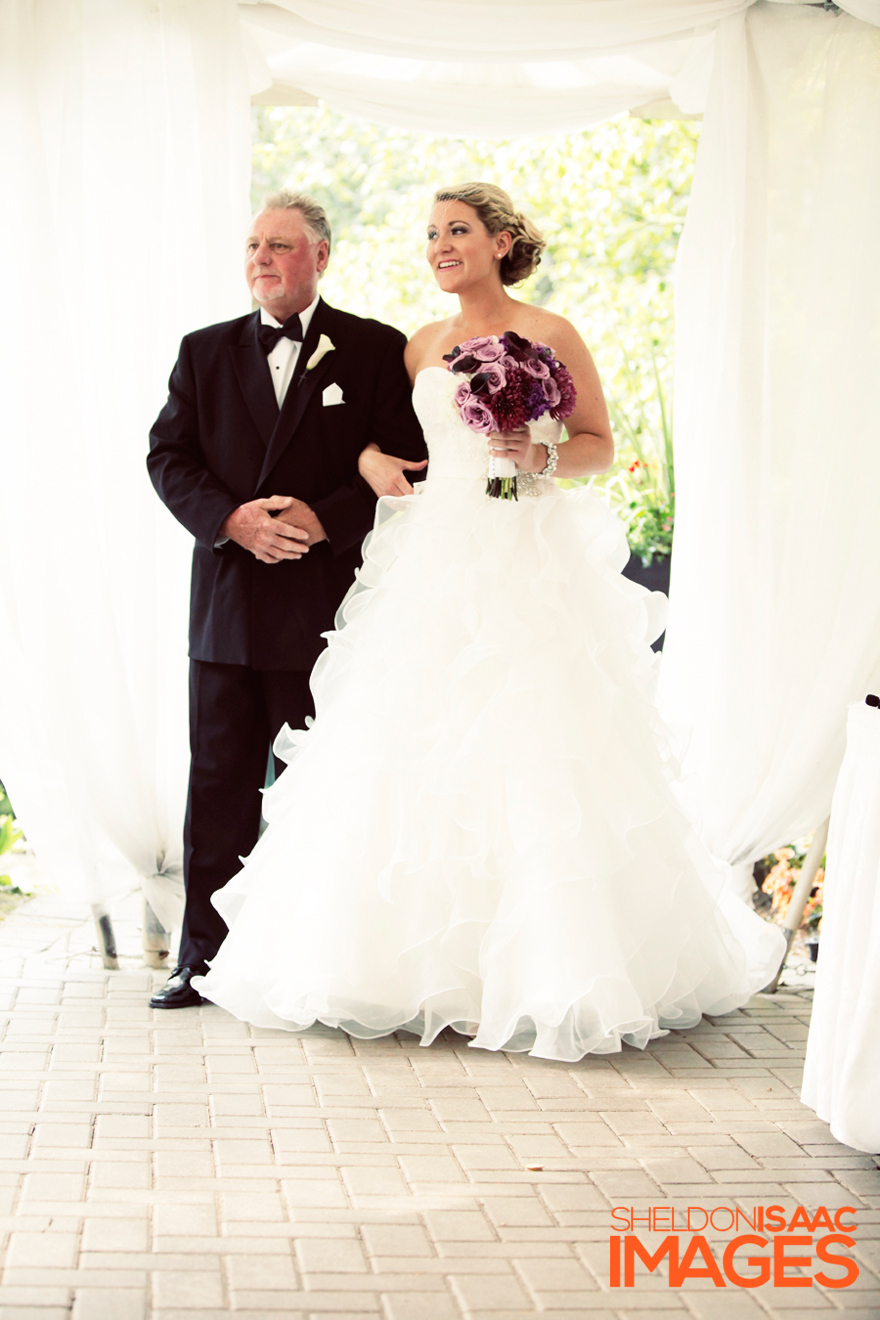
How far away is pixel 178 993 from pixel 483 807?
1072 millimetres

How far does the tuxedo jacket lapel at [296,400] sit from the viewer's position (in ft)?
11.6

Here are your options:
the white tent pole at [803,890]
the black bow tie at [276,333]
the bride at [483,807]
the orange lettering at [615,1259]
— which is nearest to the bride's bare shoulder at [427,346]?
the bride at [483,807]

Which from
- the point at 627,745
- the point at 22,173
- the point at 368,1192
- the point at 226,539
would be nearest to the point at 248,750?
the point at 226,539

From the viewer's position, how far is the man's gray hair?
3.55m

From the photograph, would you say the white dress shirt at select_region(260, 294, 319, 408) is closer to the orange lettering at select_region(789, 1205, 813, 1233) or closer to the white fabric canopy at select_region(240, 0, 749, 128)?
the white fabric canopy at select_region(240, 0, 749, 128)

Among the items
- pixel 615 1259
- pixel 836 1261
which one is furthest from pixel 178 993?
pixel 836 1261

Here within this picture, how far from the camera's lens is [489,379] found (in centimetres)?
318

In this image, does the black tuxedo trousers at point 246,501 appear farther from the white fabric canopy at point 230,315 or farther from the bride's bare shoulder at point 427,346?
the white fabric canopy at point 230,315

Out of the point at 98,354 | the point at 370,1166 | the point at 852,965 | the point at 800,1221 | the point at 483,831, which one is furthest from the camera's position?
the point at 98,354

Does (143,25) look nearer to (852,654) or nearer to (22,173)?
(22,173)

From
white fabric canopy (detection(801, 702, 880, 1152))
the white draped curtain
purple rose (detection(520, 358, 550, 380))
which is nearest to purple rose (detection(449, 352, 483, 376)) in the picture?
purple rose (detection(520, 358, 550, 380))

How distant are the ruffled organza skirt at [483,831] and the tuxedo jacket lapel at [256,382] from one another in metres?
0.56

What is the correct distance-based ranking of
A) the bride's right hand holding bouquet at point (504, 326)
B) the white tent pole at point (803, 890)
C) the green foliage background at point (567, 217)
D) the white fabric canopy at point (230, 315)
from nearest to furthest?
the bride's right hand holding bouquet at point (504, 326)
the white fabric canopy at point (230, 315)
the white tent pole at point (803, 890)
the green foliage background at point (567, 217)

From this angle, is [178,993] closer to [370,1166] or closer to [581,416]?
[370,1166]
